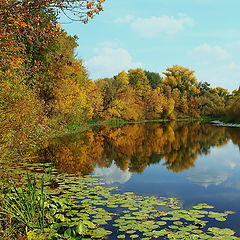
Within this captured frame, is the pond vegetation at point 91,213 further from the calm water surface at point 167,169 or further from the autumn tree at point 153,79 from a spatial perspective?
the autumn tree at point 153,79

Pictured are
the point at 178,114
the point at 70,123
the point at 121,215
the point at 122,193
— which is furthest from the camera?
the point at 178,114

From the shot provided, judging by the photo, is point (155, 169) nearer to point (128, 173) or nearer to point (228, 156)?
point (128, 173)

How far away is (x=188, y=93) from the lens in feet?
257

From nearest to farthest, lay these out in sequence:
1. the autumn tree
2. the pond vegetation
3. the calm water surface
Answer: the pond vegetation < the calm water surface < the autumn tree

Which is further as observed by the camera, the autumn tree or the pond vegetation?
the autumn tree

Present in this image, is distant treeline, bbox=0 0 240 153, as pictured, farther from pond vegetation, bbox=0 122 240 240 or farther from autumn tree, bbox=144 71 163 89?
pond vegetation, bbox=0 122 240 240

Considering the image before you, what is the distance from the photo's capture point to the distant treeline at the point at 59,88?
5566 mm

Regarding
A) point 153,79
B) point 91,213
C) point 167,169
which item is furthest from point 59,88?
point 153,79

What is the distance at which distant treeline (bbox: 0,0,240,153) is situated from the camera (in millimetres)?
5566

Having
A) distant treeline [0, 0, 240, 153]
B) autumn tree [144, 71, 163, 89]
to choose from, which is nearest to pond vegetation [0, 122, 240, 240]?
distant treeline [0, 0, 240, 153]

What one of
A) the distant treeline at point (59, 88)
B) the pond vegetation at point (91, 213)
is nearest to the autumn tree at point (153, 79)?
the distant treeline at point (59, 88)

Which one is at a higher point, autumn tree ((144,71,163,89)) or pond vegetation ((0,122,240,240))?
autumn tree ((144,71,163,89))

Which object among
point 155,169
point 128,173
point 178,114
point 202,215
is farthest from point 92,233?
point 178,114

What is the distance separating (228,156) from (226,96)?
76.1 metres
